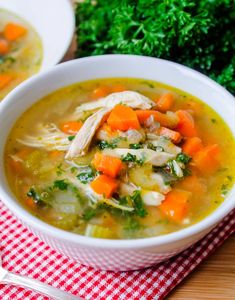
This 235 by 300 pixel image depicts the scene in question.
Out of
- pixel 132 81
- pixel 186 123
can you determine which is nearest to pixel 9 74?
pixel 132 81

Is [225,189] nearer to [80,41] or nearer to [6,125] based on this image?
[6,125]

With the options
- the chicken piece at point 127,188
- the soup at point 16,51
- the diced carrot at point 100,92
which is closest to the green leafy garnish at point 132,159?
the chicken piece at point 127,188

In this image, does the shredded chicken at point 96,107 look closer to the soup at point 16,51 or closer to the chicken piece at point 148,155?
the chicken piece at point 148,155

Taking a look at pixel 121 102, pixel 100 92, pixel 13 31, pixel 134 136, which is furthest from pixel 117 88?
pixel 13 31

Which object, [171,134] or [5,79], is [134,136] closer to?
[171,134]

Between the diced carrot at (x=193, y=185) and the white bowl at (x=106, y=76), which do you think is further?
the diced carrot at (x=193, y=185)

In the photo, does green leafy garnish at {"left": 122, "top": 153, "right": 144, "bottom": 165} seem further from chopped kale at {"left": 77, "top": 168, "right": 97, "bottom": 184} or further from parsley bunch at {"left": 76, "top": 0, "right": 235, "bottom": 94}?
parsley bunch at {"left": 76, "top": 0, "right": 235, "bottom": 94}
